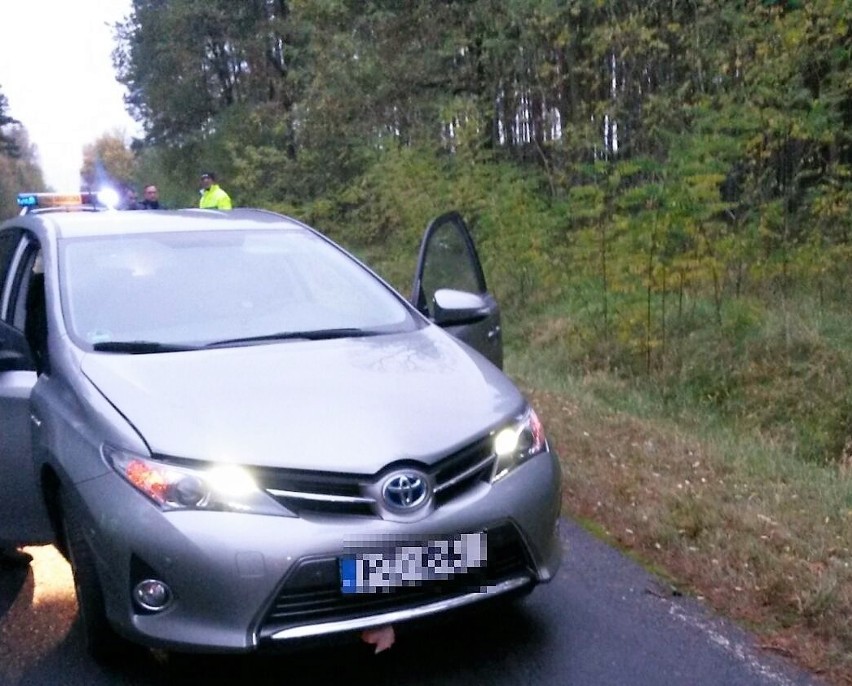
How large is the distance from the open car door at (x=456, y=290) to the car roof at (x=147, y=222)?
91 centimetres

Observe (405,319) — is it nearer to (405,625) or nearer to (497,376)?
(497,376)

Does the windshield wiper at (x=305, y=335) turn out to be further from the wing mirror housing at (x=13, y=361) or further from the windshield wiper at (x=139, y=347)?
the wing mirror housing at (x=13, y=361)

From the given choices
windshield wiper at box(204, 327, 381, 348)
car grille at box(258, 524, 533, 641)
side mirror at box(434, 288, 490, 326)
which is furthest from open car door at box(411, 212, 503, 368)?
car grille at box(258, 524, 533, 641)

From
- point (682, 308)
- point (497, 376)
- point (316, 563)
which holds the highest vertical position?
point (497, 376)

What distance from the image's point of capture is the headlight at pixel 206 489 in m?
3.48

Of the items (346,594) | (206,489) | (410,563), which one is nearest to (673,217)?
(410,563)

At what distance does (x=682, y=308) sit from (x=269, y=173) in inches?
701

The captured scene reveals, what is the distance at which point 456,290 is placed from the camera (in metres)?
6.01

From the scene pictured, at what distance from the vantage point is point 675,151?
961 centimetres

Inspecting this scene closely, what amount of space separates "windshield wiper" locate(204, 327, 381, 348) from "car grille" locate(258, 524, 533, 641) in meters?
1.30

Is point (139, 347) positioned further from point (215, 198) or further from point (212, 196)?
point (212, 196)

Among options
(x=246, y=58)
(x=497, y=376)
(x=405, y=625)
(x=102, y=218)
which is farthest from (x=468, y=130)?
(x=246, y=58)

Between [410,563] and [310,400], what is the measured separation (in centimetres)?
70

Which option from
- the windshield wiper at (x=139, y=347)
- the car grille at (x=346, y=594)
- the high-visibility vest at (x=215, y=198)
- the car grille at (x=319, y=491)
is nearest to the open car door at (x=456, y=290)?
the windshield wiper at (x=139, y=347)
